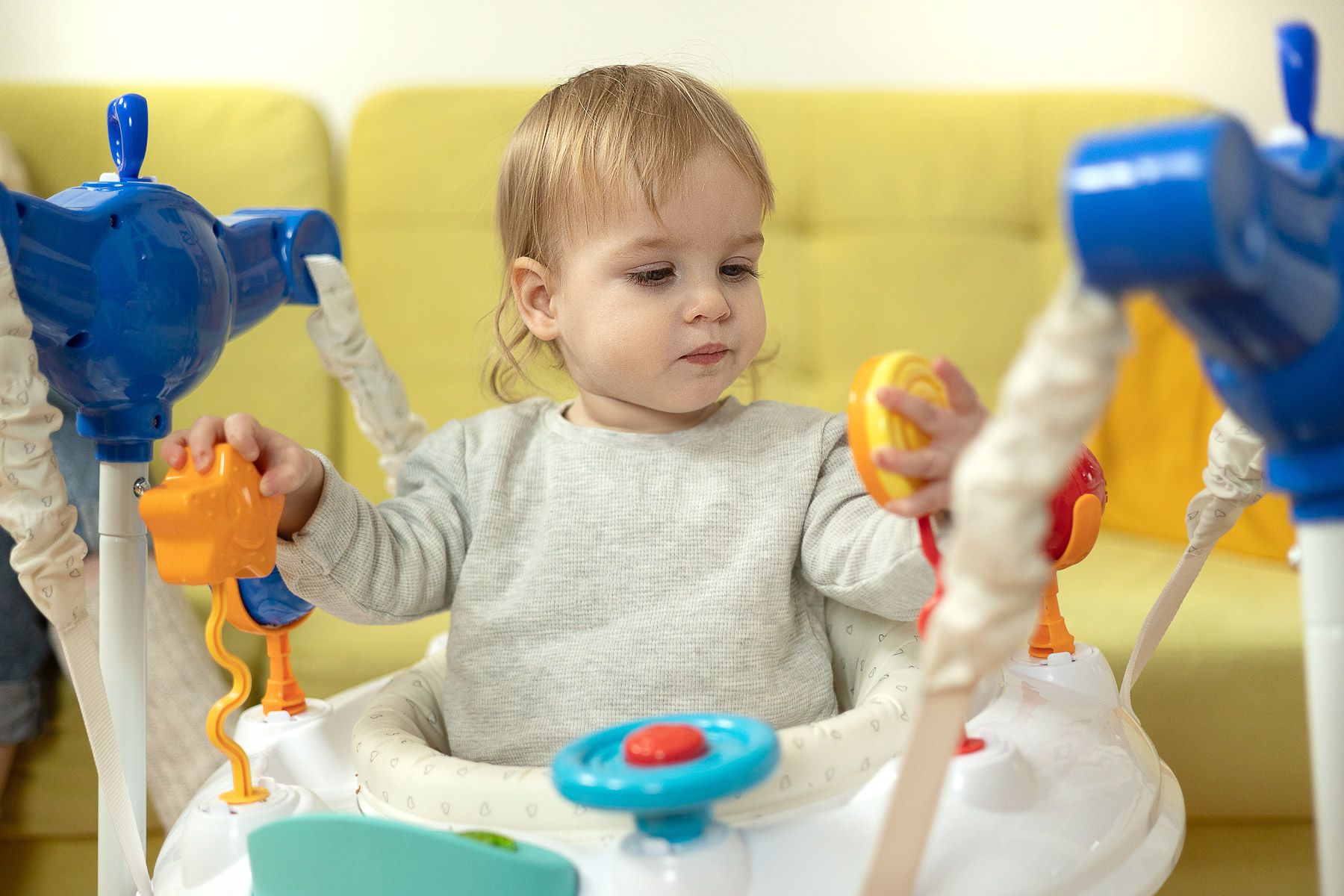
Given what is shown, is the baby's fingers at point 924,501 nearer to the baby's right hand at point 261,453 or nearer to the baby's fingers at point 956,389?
the baby's fingers at point 956,389

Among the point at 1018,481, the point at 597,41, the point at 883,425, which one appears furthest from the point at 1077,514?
the point at 597,41

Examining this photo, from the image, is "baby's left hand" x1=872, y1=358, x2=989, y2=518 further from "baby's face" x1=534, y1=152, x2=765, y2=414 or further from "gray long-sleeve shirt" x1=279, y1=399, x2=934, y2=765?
"baby's face" x1=534, y1=152, x2=765, y2=414

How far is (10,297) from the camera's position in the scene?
1.58 ft

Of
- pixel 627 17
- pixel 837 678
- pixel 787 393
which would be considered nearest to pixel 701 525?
pixel 837 678

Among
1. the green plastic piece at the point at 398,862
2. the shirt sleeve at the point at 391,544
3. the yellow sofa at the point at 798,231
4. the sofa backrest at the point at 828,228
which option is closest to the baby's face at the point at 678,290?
the shirt sleeve at the point at 391,544

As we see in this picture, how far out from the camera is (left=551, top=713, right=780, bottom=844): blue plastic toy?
431 mm

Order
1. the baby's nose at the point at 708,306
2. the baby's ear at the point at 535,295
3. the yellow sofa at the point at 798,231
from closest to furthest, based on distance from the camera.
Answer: the baby's nose at the point at 708,306 < the baby's ear at the point at 535,295 < the yellow sofa at the point at 798,231

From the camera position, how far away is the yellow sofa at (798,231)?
4.53 ft

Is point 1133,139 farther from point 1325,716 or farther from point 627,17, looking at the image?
point 627,17

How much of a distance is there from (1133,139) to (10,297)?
1.44 feet

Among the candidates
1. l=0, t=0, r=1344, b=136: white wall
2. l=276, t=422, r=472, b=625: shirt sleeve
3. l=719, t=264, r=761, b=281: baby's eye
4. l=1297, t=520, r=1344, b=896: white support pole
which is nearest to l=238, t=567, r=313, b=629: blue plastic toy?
l=276, t=422, r=472, b=625: shirt sleeve

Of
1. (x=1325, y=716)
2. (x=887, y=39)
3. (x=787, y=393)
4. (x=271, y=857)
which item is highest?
(x=887, y=39)

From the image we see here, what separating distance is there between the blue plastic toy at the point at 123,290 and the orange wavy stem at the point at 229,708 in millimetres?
109

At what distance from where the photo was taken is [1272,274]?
0.29m
